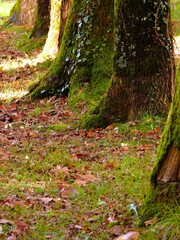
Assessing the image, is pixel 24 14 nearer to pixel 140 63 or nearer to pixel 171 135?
pixel 140 63

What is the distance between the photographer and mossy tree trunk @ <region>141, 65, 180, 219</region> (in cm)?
440

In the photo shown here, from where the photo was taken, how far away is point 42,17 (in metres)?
17.8

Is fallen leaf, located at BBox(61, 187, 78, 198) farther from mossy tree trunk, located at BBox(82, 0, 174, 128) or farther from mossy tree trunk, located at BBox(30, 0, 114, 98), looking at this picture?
mossy tree trunk, located at BBox(30, 0, 114, 98)

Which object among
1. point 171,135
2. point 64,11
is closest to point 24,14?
point 64,11

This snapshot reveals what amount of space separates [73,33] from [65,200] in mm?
5451

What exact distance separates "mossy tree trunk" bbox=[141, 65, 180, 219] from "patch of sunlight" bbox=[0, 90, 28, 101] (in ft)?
24.3

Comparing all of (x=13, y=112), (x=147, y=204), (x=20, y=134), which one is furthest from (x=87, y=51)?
(x=147, y=204)

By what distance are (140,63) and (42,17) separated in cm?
1010

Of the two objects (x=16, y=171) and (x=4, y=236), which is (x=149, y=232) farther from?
(x=16, y=171)

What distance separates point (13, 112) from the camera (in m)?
10.2

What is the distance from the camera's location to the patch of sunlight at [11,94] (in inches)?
460

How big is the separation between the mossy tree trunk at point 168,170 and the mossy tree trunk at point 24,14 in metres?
17.7

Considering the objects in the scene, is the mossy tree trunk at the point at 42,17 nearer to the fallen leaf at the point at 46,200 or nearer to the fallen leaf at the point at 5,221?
the fallen leaf at the point at 46,200

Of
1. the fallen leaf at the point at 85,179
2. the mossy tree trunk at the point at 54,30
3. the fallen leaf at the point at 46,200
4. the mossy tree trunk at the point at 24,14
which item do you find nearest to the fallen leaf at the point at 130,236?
the fallen leaf at the point at 46,200
